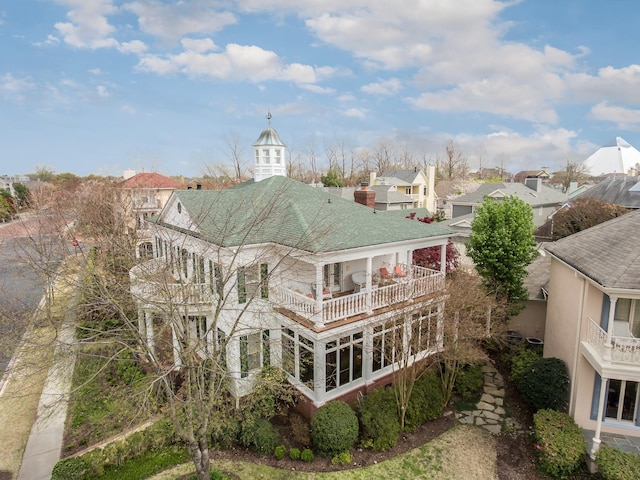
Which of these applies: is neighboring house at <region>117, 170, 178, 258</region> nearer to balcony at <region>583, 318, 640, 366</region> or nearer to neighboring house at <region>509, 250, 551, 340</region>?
neighboring house at <region>509, 250, 551, 340</region>

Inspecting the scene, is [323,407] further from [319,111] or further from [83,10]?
[319,111]

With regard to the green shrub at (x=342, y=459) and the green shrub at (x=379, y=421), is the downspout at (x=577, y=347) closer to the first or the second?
the green shrub at (x=379, y=421)

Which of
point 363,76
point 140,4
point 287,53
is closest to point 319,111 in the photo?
point 363,76

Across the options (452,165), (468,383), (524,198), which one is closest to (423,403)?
(468,383)

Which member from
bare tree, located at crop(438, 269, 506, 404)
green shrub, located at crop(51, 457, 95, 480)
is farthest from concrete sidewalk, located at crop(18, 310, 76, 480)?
bare tree, located at crop(438, 269, 506, 404)

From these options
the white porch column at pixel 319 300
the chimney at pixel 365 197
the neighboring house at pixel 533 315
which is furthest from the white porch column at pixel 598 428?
the chimney at pixel 365 197
